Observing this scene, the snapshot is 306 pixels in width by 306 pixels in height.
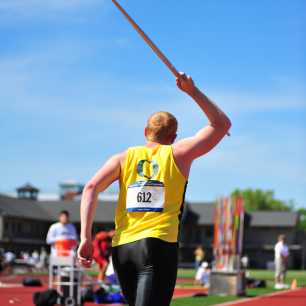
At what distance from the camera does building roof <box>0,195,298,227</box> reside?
4087 inches

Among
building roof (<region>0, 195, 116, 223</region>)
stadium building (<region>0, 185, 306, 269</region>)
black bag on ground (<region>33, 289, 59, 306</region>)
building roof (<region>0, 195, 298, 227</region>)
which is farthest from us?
building roof (<region>0, 195, 298, 227</region>)

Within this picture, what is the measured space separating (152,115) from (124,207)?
59 centimetres

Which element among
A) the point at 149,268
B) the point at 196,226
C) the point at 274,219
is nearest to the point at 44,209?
the point at 196,226

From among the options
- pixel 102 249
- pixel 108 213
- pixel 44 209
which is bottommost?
pixel 102 249

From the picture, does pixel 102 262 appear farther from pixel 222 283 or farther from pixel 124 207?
pixel 124 207

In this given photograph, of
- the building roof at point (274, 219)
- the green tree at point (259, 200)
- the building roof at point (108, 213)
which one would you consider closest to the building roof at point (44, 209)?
the building roof at point (108, 213)

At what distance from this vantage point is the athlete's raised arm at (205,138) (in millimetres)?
4531

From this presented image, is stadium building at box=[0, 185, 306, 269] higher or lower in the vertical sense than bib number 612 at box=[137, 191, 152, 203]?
higher

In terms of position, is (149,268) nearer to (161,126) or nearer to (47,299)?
(161,126)

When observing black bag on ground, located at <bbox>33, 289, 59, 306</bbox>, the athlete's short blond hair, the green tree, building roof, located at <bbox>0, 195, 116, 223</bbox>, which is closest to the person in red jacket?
black bag on ground, located at <bbox>33, 289, 59, 306</bbox>

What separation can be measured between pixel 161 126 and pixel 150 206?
0.51m

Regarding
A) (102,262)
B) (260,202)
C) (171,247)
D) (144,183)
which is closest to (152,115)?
(144,183)

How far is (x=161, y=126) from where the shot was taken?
4.80 metres

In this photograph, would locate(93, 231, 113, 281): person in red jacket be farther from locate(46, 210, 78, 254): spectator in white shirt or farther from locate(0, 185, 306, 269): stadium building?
locate(0, 185, 306, 269): stadium building
